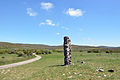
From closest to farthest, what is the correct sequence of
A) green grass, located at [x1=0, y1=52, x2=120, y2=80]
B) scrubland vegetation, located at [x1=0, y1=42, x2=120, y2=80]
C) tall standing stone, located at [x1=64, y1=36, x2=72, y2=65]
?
green grass, located at [x1=0, y1=52, x2=120, y2=80] < scrubland vegetation, located at [x1=0, y1=42, x2=120, y2=80] < tall standing stone, located at [x1=64, y1=36, x2=72, y2=65]

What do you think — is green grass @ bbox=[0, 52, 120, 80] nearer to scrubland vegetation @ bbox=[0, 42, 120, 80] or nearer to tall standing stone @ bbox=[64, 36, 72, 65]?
scrubland vegetation @ bbox=[0, 42, 120, 80]

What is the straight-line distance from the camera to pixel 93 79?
9.12 m

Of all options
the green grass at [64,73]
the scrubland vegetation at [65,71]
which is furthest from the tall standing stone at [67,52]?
the green grass at [64,73]

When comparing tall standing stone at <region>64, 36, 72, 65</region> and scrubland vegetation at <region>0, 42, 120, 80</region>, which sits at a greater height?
tall standing stone at <region>64, 36, 72, 65</region>

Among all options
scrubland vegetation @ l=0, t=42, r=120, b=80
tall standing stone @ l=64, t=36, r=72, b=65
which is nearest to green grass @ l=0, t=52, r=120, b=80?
scrubland vegetation @ l=0, t=42, r=120, b=80

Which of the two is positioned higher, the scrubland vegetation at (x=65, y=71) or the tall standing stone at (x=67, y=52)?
the tall standing stone at (x=67, y=52)

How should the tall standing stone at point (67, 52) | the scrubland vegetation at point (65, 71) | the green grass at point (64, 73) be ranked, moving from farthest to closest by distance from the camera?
the tall standing stone at point (67, 52), the scrubland vegetation at point (65, 71), the green grass at point (64, 73)

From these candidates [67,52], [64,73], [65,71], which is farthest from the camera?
[67,52]

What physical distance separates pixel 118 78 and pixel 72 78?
316cm

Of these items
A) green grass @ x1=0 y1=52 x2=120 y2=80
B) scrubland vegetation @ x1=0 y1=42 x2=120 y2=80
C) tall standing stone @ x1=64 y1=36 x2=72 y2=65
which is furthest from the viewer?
tall standing stone @ x1=64 y1=36 x2=72 y2=65

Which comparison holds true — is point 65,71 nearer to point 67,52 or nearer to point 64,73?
point 64,73

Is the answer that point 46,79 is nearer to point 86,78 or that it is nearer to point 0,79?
point 86,78

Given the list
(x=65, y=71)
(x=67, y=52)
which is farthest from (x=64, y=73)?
(x=67, y=52)

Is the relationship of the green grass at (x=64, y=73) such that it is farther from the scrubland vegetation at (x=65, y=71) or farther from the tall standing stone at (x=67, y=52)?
the tall standing stone at (x=67, y=52)
